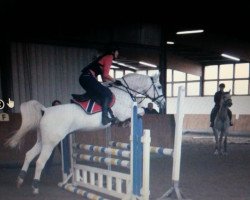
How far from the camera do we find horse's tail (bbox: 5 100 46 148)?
5191mm

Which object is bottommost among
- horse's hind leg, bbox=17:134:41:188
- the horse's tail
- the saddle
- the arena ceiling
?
Result: horse's hind leg, bbox=17:134:41:188

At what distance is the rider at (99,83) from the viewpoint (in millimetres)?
5086

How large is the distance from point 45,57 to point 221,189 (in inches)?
249

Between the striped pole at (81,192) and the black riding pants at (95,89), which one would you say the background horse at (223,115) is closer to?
the black riding pants at (95,89)

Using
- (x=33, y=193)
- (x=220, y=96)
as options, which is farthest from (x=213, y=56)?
(x=33, y=193)

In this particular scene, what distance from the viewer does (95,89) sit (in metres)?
5.11

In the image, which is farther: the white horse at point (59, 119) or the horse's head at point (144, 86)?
the horse's head at point (144, 86)

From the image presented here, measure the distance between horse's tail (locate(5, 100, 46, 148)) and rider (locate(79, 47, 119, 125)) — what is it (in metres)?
0.84

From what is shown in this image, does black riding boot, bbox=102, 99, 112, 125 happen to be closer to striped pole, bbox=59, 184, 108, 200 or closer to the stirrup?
the stirrup

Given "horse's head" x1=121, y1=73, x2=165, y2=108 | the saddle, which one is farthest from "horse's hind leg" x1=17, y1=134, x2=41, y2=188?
"horse's head" x1=121, y1=73, x2=165, y2=108

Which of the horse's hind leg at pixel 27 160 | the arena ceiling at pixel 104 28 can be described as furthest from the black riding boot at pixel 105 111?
the arena ceiling at pixel 104 28

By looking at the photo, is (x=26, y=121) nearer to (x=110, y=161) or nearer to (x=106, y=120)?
(x=106, y=120)

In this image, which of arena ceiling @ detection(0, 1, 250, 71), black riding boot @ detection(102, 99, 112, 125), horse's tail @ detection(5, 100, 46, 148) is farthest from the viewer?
arena ceiling @ detection(0, 1, 250, 71)

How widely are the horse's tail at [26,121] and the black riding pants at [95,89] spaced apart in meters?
0.85
